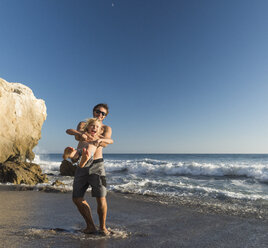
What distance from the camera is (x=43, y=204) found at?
17.8 ft

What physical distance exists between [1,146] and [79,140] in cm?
1431

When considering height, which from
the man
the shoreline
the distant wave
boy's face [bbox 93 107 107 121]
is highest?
boy's face [bbox 93 107 107 121]

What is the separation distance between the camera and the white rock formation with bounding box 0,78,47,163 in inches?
628

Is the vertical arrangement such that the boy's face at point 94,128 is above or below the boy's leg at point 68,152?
above

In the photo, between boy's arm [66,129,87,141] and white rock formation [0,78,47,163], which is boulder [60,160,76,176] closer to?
white rock formation [0,78,47,163]

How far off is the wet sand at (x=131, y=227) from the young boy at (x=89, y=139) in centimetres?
113

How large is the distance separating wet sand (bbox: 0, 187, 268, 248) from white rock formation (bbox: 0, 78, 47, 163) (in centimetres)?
1159

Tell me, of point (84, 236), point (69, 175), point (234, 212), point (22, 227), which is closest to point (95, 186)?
point (84, 236)

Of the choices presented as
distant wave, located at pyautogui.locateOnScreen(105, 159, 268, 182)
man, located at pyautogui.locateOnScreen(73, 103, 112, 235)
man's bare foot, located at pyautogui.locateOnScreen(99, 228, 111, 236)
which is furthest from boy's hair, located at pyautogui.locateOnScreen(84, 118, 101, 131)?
distant wave, located at pyautogui.locateOnScreen(105, 159, 268, 182)

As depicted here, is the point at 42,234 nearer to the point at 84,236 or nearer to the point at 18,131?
the point at 84,236

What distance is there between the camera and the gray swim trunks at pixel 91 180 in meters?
3.26

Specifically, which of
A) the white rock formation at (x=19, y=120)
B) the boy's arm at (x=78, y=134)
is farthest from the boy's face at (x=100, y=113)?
the white rock formation at (x=19, y=120)

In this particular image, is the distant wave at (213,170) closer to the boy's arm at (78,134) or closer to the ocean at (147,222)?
the ocean at (147,222)

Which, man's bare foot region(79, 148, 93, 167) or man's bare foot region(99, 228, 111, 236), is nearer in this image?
man's bare foot region(79, 148, 93, 167)
